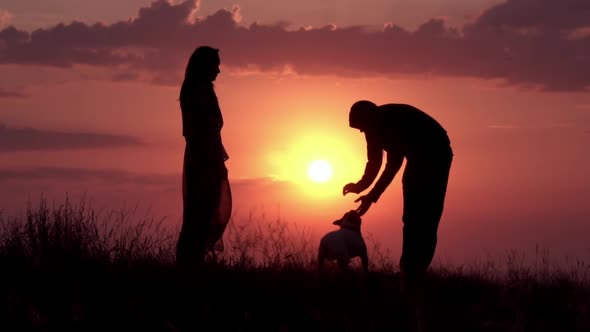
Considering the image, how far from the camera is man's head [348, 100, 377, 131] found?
28.8ft

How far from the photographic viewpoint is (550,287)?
1194 centimetres

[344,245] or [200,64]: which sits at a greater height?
[200,64]

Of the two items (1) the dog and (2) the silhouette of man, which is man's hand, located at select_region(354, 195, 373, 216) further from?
(1) the dog

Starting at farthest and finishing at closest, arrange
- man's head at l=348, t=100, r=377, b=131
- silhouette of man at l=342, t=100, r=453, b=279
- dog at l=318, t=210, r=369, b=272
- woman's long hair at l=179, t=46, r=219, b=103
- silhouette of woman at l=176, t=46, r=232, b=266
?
dog at l=318, t=210, r=369, b=272, silhouette of woman at l=176, t=46, r=232, b=266, woman's long hair at l=179, t=46, r=219, b=103, man's head at l=348, t=100, r=377, b=131, silhouette of man at l=342, t=100, r=453, b=279

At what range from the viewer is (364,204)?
9.08 meters

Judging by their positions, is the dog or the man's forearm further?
the dog

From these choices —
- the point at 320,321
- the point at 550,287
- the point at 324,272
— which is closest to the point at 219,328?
the point at 320,321

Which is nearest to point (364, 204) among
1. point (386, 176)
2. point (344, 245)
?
point (386, 176)

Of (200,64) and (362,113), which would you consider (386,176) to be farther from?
(200,64)

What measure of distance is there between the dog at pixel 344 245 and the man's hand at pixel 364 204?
230cm

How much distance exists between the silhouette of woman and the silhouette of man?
7.57 feet

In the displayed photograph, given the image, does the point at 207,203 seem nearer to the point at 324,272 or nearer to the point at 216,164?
the point at 216,164

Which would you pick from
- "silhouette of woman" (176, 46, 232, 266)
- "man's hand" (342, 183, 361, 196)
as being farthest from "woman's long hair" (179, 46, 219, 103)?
"man's hand" (342, 183, 361, 196)

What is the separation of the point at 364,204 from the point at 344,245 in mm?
2430
